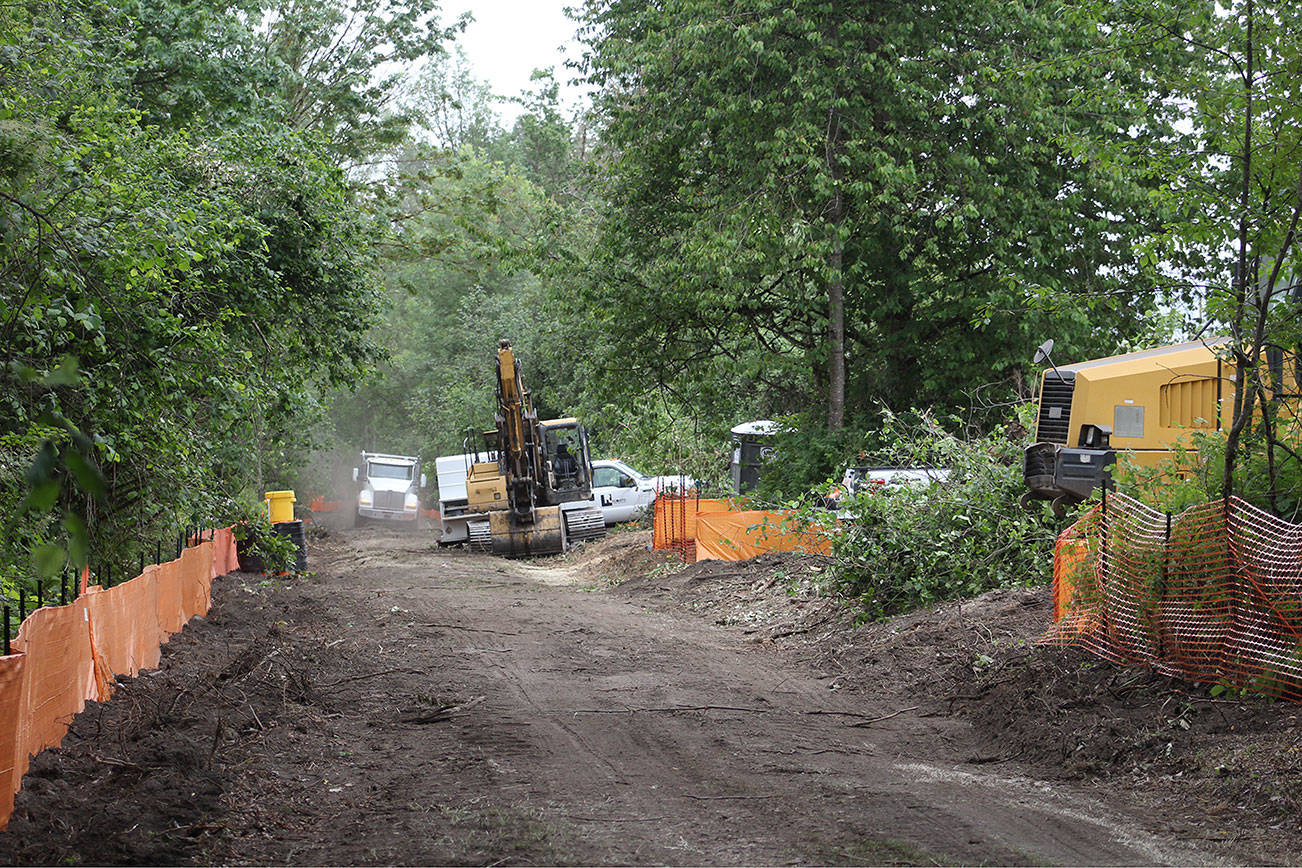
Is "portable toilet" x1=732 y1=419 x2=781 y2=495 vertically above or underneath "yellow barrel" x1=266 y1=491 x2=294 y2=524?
above

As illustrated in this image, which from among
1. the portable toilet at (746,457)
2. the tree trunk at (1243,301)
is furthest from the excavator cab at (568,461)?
the tree trunk at (1243,301)

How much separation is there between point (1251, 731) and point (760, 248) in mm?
15548

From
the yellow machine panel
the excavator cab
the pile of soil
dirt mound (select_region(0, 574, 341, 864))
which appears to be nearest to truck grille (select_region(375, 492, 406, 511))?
the excavator cab

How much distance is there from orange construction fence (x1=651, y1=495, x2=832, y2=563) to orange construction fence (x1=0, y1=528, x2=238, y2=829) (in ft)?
31.6

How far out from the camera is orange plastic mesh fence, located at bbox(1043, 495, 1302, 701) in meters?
7.31

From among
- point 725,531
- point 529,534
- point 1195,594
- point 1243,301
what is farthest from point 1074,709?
point 529,534

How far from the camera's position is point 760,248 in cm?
2148

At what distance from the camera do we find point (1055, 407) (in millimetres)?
15492

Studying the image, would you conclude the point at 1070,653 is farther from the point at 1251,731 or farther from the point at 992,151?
the point at 992,151

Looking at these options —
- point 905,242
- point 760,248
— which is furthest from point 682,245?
point 905,242

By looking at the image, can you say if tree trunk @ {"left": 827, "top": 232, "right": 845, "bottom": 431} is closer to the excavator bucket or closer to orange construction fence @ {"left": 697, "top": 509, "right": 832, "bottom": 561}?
Answer: orange construction fence @ {"left": 697, "top": 509, "right": 832, "bottom": 561}

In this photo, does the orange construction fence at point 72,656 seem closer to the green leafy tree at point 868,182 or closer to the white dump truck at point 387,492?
the green leafy tree at point 868,182

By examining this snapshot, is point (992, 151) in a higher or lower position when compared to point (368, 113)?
lower

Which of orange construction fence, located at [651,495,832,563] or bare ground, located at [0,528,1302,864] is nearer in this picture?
bare ground, located at [0,528,1302,864]
